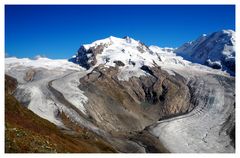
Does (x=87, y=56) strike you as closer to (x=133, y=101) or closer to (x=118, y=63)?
(x=118, y=63)

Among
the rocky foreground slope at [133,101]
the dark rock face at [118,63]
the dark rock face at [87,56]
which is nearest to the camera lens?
the rocky foreground slope at [133,101]

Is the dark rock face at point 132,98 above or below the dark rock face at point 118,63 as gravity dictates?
below

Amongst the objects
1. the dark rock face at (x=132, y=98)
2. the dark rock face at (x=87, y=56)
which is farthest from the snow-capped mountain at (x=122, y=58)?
the dark rock face at (x=132, y=98)

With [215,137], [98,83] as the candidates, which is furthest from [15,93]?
[215,137]

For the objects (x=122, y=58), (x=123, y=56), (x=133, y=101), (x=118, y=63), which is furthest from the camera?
(x=123, y=56)

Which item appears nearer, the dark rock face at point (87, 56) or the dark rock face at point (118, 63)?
the dark rock face at point (118, 63)

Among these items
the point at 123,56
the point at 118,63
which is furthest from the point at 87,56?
the point at 118,63

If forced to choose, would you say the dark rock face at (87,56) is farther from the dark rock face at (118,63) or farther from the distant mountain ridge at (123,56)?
the dark rock face at (118,63)

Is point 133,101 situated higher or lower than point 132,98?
lower
